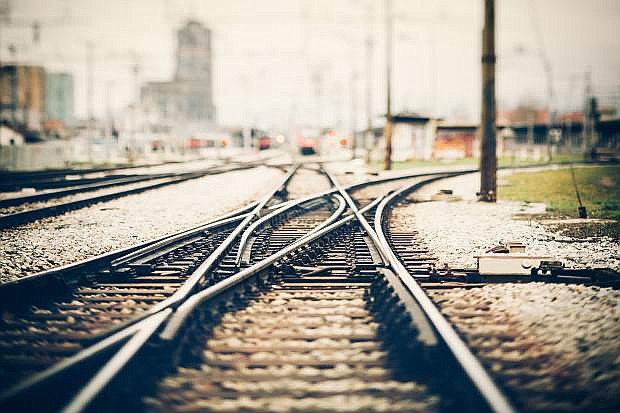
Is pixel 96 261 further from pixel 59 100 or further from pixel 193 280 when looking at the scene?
pixel 59 100

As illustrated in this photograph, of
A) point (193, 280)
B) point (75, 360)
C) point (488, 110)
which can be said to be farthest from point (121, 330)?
point (488, 110)

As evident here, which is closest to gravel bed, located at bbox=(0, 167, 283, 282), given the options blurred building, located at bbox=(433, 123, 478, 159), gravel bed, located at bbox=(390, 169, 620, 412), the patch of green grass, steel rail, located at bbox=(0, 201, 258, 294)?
steel rail, located at bbox=(0, 201, 258, 294)

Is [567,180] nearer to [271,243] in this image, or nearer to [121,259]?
[271,243]

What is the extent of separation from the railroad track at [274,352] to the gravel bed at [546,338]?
31 centimetres

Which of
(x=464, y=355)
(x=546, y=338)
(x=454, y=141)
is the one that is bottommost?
(x=546, y=338)

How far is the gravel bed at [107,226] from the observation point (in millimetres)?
7859

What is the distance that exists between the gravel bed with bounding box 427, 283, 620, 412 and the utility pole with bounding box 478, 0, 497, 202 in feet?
31.5

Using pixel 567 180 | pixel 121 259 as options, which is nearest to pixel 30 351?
pixel 121 259

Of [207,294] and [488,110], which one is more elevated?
[488,110]

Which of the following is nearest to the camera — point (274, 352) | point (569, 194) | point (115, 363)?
point (115, 363)

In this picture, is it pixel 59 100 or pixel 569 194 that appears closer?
pixel 569 194

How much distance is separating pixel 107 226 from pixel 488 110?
9.23 meters

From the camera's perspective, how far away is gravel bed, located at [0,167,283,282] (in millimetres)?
7859

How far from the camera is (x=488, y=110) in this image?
15.1m
